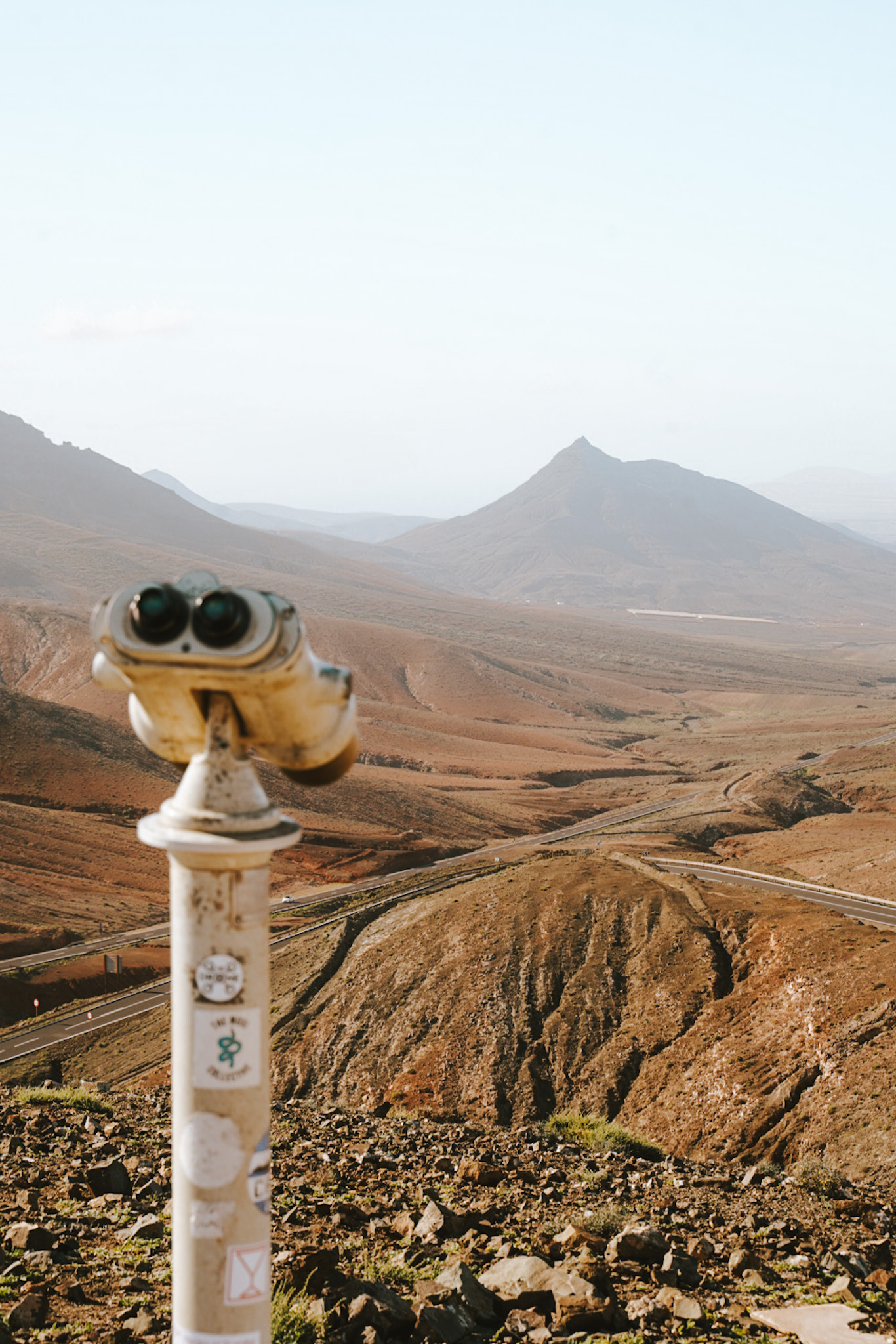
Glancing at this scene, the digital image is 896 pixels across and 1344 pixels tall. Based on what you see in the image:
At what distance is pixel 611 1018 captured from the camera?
2609cm

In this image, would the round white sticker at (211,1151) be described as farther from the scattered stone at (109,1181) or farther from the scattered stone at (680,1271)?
the scattered stone at (109,1181)

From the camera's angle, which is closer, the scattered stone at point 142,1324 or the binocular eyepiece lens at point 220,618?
the binocular eyepiece lens at point 220,618

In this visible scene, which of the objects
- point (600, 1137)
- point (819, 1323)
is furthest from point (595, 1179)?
point (819, 1323)

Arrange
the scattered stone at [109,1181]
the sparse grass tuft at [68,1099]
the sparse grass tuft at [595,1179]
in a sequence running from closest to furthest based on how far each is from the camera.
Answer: the scattered stone at [109,1181]
the sparse grass tuft at [595,1179]
the sparse grass tuft at [68,1099]

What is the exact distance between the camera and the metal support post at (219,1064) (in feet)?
14.6

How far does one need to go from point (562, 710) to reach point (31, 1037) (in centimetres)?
9277

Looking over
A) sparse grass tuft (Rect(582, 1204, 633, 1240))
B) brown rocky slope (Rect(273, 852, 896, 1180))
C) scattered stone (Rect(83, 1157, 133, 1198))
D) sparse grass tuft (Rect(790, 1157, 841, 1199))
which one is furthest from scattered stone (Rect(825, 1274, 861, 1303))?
brown rocky slope (Rect(273, 852, 896, 1180))

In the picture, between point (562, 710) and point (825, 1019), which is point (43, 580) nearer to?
point (562, 710)

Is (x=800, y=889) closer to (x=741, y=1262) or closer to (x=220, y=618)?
(x=741, y=1262)

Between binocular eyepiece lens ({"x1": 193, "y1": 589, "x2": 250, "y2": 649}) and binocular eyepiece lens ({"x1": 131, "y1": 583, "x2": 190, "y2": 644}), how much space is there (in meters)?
0.08

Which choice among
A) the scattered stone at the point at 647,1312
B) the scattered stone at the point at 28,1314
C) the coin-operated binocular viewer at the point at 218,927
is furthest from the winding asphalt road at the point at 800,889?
the coin-operated binocular viewer at the point at 218,927

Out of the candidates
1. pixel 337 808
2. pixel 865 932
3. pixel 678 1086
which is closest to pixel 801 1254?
pixel 678 1086

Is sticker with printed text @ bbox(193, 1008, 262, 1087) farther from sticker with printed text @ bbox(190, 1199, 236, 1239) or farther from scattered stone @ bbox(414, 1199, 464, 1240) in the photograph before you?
scattered stone @ bbox(414, 1199, 464, 1240)

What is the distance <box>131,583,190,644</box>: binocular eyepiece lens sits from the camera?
4395mm
